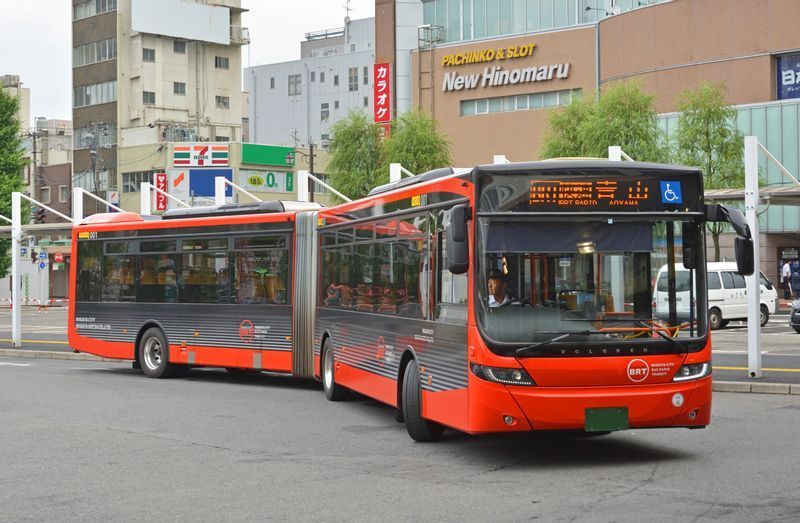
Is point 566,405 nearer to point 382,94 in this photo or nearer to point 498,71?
point 498,71

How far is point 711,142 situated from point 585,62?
22.1 m

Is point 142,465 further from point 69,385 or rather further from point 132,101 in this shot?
point 132,101

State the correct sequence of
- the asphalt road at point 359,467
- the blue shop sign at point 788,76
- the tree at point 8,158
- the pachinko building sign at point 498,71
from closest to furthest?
1. the asphalt road at point 359,467
2. the blue shop sign at point 788,76
3. the tree at point 8,158
4. the pachinko building sign at point 498,71

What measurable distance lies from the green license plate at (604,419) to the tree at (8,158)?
59423mm

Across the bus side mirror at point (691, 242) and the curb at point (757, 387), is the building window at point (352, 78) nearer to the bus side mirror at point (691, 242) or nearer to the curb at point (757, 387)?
the curb at point (757, 387)

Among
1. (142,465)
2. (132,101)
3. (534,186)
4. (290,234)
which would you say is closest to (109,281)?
(290,234)

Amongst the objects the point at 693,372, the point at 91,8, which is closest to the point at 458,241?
the point at 693,372

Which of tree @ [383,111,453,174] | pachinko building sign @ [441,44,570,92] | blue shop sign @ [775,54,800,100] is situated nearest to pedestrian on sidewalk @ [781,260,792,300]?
blue shop sign @ [775,54,800,100]

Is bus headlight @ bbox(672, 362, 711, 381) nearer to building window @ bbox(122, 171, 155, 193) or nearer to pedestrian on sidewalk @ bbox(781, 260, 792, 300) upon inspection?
pedestrian on sidewalk @ bbox(781, 260, 792, 300)

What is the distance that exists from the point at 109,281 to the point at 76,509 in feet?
46.5

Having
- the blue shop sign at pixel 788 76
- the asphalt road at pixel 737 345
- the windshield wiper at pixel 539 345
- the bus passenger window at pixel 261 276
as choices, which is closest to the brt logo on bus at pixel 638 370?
the windshield wiper at pixel 539 345

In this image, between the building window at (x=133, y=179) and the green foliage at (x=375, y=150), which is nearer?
the green foliage at (x=375, y=150)

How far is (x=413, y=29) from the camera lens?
78562mm

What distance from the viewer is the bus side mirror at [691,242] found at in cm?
1120
